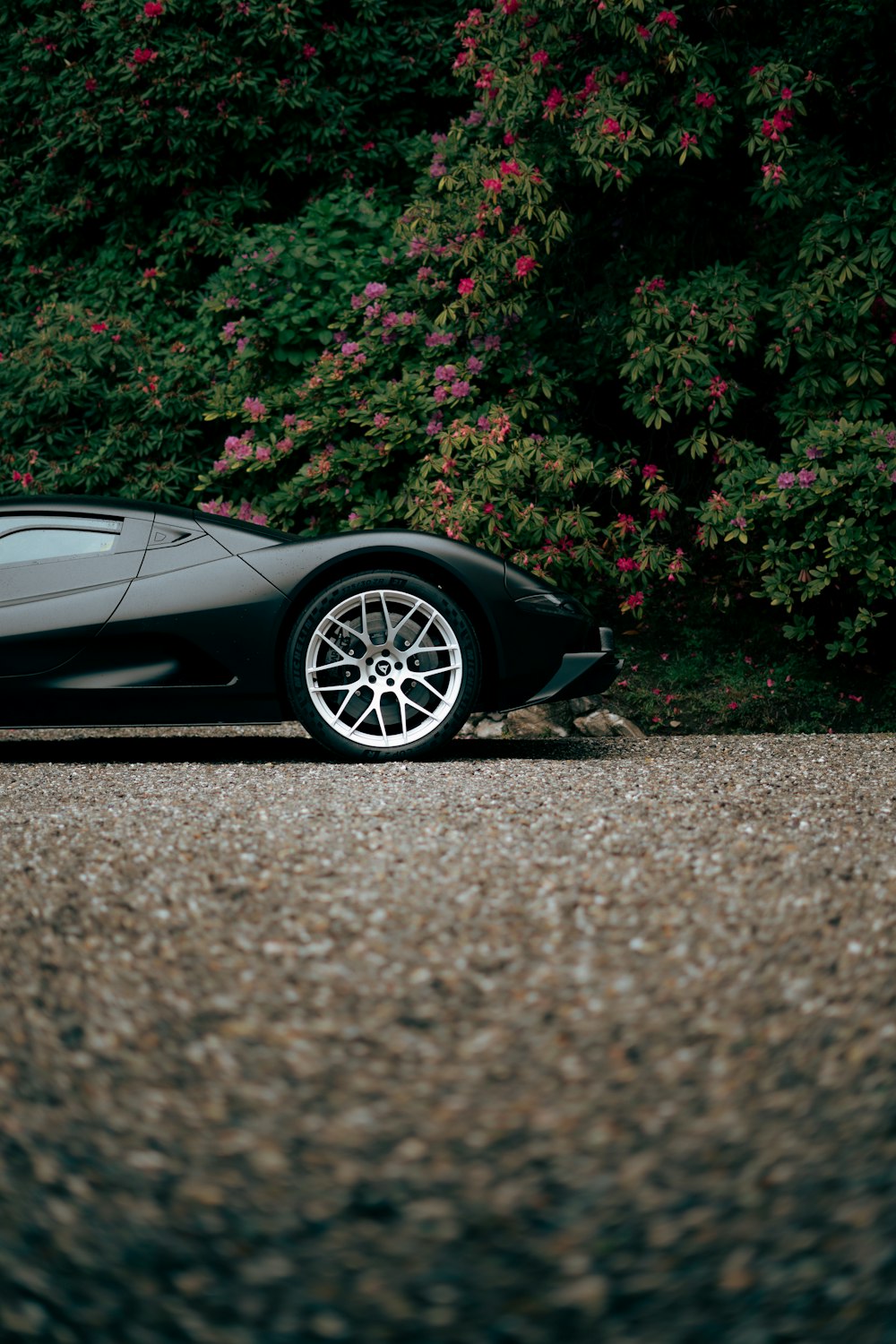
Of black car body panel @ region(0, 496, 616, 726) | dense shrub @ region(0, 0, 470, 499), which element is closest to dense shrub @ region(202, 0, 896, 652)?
dense shrub @ region(0, 0, 470, 499)

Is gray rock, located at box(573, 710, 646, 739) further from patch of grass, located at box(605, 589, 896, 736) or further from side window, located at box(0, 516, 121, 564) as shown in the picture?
side window, located at box(0, 516, 121, 564)

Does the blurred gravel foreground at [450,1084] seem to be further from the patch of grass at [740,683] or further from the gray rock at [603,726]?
the patch of grass at [740,683]

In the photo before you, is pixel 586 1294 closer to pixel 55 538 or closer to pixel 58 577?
pixel 58 577

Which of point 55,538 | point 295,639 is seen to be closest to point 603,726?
point 295,639

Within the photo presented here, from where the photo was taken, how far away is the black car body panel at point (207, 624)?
15.3 ft

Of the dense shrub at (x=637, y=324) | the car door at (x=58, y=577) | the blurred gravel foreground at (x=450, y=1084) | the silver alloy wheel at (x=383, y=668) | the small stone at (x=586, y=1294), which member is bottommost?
the small stone at (x=586, y=1294)

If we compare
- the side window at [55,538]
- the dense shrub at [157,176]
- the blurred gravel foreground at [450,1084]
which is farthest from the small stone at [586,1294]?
the dense shrub at [157,176]

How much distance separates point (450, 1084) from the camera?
5.85ft

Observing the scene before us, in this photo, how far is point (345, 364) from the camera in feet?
26.0

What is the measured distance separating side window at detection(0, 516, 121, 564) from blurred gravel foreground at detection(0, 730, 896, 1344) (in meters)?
1.94

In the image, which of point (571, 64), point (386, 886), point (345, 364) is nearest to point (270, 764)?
point (386, 886)

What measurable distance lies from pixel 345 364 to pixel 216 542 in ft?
11.3

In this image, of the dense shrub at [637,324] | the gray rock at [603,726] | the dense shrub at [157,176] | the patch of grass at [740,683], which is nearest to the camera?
the dense shrub at [637,324]

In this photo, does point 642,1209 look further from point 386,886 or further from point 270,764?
point 270,764
